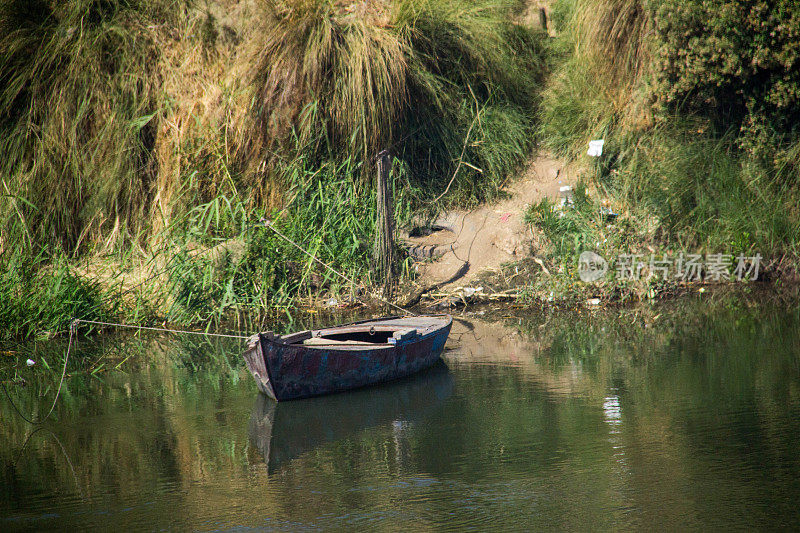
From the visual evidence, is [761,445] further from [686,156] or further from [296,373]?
[686,156]

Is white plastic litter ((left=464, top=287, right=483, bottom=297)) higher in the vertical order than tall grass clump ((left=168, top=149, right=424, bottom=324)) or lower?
lower

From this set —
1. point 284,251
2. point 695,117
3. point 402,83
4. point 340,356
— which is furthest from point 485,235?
point 340,356

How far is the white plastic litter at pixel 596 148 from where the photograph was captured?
1152 centimetres

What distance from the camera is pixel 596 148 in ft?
37.9

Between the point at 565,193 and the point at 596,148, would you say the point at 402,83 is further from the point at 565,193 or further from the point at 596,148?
the point at 596,148

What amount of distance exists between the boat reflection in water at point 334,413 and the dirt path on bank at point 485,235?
11.6 feet

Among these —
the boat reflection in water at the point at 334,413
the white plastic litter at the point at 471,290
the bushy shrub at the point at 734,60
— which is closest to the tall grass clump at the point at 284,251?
the white plastic litter at the point at 471,290

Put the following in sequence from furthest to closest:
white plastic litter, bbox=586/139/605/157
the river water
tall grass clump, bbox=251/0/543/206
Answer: white plastic litter, bbox=586/139/605/157 → tall grass clump, bbox=251/0/543/206 → the river water

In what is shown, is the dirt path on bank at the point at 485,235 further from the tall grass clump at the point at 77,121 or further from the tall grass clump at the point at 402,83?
the tall grass clump at the point at 77,121

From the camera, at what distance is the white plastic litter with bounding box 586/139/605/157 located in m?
11.5

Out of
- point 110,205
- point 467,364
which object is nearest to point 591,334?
point 467,364

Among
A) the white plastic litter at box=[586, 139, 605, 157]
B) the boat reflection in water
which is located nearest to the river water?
the boat reflection in water

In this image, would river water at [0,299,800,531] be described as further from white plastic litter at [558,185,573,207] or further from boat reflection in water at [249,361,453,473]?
white plastic litter at [558,185,573,207]

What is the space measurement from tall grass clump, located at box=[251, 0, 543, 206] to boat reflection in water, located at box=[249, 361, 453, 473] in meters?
5.00
